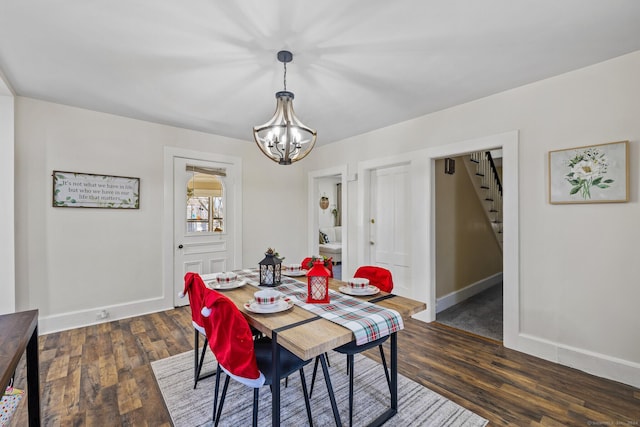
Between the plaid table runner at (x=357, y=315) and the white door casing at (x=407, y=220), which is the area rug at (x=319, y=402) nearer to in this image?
the plaid table runner at (x=357, y=315)

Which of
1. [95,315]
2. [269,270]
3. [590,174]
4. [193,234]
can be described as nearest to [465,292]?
[590,174]

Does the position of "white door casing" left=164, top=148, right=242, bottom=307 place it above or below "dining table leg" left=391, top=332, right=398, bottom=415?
above

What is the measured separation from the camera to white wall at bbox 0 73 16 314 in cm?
272

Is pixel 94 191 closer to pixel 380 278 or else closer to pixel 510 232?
pixel 380 278

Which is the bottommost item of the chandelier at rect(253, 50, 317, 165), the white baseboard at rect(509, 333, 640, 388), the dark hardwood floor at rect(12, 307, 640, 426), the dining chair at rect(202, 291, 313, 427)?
the dark hardwood floor at rect(12, 307, 640, 426)

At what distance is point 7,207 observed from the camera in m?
2.73

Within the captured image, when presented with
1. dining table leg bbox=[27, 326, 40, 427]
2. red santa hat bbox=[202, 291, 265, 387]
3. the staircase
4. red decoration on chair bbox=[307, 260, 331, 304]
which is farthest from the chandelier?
the staircase

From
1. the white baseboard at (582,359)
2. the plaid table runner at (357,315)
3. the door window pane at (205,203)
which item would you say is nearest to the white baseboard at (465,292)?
the white baseboard at (582,359)

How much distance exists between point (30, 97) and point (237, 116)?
1.99 m

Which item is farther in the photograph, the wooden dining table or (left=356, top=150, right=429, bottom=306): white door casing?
(left=356, top=150, right=429, bottom=306): white door casing

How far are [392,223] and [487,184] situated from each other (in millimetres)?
2241

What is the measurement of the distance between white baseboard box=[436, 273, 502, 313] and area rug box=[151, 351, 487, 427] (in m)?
1.78

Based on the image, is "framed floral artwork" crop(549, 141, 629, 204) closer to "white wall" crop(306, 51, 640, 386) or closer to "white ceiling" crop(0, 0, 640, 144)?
"white wall" crop(306, 51, 640, 386)

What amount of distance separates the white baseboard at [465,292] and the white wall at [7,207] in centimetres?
454
